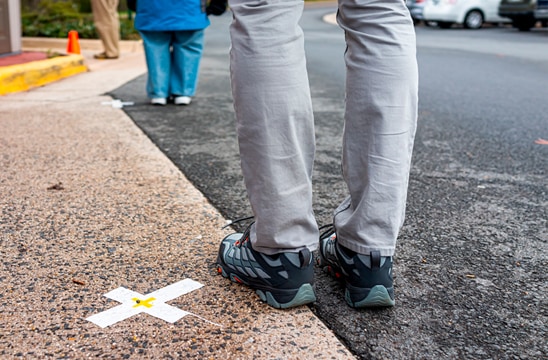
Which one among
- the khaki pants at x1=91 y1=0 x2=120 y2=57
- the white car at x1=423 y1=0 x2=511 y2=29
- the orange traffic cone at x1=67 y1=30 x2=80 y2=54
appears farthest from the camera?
the white car at x1=423 y1=0 x2=511 y2=29

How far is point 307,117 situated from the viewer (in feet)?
5.01

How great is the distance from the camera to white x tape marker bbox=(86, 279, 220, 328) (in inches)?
59.9

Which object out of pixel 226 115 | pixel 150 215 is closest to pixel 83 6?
pixel 226 115

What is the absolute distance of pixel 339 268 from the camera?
5.50 feet

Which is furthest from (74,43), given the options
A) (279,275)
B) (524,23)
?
(524,23)

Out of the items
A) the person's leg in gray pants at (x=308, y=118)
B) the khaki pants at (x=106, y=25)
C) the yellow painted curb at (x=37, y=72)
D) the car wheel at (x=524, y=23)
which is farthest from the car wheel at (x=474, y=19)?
the person's leg in gray pants at (x=308, y=118)

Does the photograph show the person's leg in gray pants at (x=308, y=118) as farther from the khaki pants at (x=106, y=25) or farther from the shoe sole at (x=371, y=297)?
the khaki pants at (x=106, y=25)

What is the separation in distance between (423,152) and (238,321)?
2.11 m

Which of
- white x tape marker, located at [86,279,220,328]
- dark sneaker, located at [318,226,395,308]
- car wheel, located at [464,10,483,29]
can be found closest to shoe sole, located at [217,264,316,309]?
dark sneaker, located at [318,226,395,308]

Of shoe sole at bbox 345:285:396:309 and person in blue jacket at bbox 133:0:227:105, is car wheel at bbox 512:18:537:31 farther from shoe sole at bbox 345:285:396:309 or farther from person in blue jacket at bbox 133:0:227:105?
shoe sole at bbox 345:285:396:309

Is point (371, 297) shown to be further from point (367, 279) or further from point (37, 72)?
point (37, 72)

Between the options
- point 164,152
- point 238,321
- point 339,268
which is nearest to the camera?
point 238,321

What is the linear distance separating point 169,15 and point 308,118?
3.42 m

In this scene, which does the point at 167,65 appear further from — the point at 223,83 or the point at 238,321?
the point at 238,321
